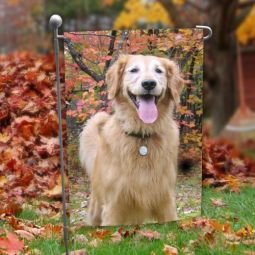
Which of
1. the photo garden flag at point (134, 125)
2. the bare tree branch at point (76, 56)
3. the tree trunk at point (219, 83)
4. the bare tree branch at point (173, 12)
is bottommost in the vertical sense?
the tree trunk at point (219, 83)

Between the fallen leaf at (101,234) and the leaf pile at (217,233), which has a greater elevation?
the leaf pile at (217,233)

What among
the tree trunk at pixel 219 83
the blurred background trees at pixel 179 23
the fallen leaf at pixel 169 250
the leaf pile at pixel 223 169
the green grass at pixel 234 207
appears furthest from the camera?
the tree trunk at pixel 219 83

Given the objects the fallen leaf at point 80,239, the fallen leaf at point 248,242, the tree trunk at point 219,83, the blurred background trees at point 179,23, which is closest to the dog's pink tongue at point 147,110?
the fallen leaf at point 80,239

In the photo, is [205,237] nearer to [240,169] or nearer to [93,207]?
[93,207]

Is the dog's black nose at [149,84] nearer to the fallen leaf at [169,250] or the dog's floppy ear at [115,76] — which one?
the dog's floppy ear at [115,76]

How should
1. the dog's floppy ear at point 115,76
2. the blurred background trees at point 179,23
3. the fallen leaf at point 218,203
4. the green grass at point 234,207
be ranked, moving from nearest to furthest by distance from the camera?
the dog's floppy ear at point 115,76 < the green grass at point 234,207 < the fallen leaf at point 218,203 < the blurred background trees at point 179,23

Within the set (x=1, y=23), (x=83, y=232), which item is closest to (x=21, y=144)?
(x=83, y=232)

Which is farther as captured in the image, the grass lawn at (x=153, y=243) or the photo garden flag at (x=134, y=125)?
the photo garden flag at (x=134, y=125)

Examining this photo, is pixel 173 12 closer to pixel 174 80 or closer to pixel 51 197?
pixel 51 197
